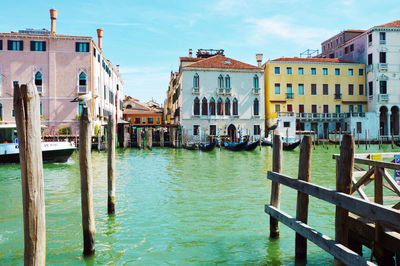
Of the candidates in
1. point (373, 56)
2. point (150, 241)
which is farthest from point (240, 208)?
point (373, 56)

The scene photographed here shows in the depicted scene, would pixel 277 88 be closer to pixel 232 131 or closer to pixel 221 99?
pixel 221 99

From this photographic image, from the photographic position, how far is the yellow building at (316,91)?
1299 inches

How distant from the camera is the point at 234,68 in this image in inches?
1236

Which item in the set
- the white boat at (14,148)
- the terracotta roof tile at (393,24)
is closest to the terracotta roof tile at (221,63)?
the terracotta roof tile at (393,24)

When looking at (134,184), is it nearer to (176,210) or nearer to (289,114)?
(176,210)

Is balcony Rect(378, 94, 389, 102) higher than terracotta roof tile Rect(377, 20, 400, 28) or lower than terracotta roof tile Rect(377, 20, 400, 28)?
lower

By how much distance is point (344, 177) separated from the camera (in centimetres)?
302

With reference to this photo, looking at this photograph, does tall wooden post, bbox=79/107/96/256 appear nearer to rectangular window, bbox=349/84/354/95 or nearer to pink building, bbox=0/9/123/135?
pink building, bbox=0/9/123/135

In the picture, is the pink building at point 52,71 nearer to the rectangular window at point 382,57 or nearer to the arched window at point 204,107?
the arched window at point 204,107

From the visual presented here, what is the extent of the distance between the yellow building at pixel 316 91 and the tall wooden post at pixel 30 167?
31228 mm

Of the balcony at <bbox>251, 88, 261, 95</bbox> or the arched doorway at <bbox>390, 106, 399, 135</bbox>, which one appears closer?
the balcony at <bbox>251, 88, 261, 95</bbox>

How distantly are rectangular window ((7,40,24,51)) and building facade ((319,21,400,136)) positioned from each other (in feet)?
94.4

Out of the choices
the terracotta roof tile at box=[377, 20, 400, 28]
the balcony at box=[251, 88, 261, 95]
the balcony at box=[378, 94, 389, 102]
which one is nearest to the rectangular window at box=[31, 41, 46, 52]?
the balcony at box=[251, 88, 261, 95]

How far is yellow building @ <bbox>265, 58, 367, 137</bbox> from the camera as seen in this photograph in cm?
3300
